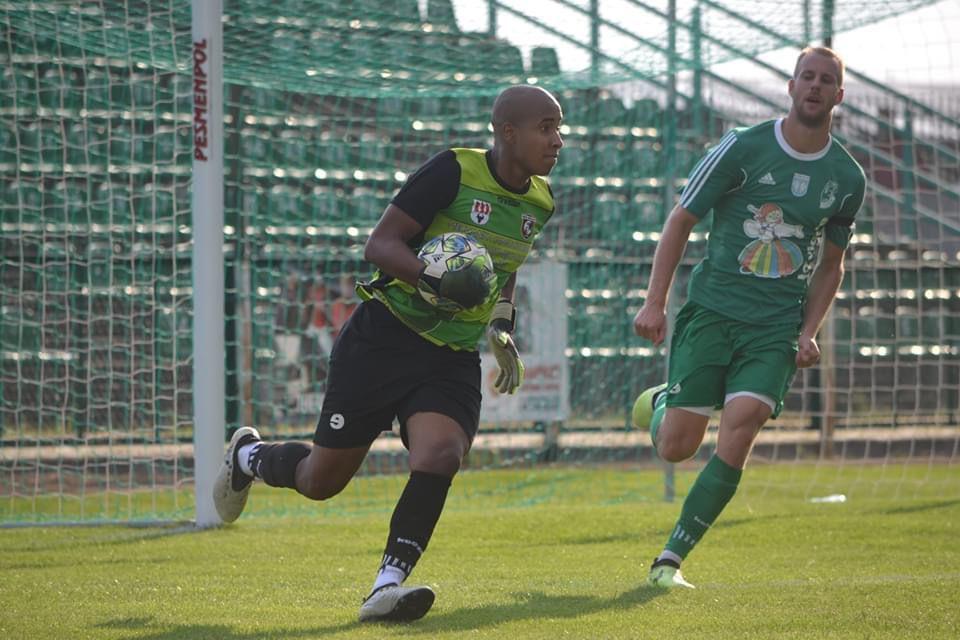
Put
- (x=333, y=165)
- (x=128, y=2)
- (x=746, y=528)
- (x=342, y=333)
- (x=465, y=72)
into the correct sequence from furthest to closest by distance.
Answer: (x=333, y=165) → (x=465, y=72) → (x=128, y=2) → (x=746, y=528) → (x=342, y=333)

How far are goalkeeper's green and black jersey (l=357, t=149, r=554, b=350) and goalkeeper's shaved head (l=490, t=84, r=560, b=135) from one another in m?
0.18

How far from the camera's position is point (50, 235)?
11.0 metres

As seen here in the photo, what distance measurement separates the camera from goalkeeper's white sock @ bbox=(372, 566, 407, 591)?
177 inches

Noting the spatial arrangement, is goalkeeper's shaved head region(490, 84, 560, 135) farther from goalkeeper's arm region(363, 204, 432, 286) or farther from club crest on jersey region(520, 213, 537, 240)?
goalkeeper's arm region(363, 204, 432, 286)

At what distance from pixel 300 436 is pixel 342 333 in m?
7.01

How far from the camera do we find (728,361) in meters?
5.65

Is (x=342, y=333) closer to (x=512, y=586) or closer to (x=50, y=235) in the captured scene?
(x=512, y=586)

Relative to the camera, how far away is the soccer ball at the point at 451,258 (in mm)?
4547

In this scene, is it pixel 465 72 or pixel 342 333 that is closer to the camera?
pixel 342 333

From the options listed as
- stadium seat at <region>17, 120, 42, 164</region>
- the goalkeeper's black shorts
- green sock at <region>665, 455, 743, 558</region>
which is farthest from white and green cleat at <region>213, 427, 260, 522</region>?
stadium seat at <region>17, 120, 42, 164</region>

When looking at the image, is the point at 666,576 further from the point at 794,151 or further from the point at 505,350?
the point at 794,151

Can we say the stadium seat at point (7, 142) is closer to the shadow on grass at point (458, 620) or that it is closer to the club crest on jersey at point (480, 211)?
the club crest on jersey at point (480, 211)

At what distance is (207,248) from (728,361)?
133 inches

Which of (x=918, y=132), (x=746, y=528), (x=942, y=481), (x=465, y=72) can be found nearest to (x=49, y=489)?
(x=465, y=72)
